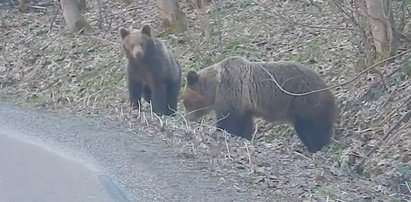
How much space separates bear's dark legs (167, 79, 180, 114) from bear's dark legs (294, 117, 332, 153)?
2.11 m

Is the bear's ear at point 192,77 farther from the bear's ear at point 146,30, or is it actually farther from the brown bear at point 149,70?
the bear's ear at point 146,30

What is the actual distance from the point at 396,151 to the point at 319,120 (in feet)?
4.68

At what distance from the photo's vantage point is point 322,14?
1719cm

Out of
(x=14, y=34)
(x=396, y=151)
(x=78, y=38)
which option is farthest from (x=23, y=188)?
(x=14, y=34)

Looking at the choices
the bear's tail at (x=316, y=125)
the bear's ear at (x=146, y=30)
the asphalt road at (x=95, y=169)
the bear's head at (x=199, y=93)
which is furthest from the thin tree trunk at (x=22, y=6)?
the asphalt road at (x=95, y=169)

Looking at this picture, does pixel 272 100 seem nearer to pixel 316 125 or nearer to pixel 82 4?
pixel 316 125

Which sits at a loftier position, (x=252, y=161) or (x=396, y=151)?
(x=252, y=161)

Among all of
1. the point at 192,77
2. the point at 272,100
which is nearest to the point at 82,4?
the point at 192,77

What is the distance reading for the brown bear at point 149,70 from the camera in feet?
43.6

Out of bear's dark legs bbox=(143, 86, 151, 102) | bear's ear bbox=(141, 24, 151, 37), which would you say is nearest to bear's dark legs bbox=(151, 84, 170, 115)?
bear's dark legs bbox=(143, 86, 151, 102)

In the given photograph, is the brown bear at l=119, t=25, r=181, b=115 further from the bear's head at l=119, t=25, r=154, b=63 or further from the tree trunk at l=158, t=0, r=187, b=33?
the tree trunk at l=158, t=0, r=187, b=33

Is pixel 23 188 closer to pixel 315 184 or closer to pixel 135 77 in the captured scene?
pixel 315 184

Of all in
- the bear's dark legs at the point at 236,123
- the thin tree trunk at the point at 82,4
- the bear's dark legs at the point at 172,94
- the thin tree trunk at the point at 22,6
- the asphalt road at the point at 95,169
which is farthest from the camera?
the thin tree trunk at the point at 22,6

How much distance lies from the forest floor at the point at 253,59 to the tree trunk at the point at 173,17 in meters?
0.21
